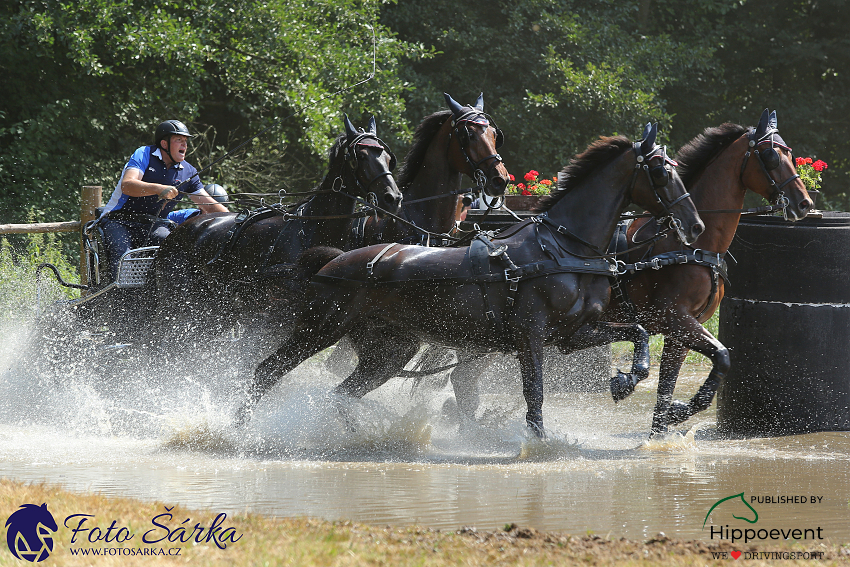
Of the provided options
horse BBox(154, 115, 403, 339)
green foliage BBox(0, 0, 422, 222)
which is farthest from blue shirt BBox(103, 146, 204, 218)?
green foliage BBox(0, 0, 422, 222)

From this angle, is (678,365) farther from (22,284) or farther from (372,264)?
(22,284)

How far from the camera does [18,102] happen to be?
44.0ft

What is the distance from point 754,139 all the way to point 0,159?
1056 centimetres

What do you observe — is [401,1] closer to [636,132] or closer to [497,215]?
[636,132]

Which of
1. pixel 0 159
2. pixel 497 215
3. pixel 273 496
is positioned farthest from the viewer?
pixel 0 159

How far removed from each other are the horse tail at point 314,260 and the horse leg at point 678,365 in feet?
7.61

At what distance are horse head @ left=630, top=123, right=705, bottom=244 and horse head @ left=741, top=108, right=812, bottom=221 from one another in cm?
73

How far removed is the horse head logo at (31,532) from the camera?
11.7 feet

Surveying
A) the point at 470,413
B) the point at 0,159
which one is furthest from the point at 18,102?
the point at 470,413

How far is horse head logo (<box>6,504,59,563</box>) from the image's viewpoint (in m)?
3.56

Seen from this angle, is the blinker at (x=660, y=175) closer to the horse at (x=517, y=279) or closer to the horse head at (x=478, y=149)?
the horse at (x=517, y=279)

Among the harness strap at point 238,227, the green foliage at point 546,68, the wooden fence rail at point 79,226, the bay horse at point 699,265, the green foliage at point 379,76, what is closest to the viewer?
the bay horse at point 699,265

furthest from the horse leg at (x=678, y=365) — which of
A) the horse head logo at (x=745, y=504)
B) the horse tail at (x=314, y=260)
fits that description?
the horse tail at (x=314, y=260)

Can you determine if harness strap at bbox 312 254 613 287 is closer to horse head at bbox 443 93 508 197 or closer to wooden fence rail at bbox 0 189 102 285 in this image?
horse head at bbox 443 93 508 197
